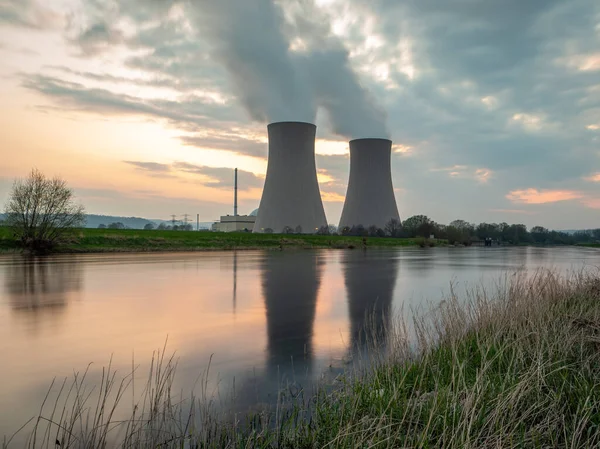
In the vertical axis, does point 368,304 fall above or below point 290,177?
below

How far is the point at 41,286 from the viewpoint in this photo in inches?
362

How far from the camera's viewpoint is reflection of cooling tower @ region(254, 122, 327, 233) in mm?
33000

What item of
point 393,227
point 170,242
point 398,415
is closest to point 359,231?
point 393,227

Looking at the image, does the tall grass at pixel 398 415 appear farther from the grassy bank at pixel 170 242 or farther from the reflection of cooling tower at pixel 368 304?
the grassy bank at pixel 170 242

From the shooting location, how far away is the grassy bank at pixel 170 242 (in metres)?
20.9

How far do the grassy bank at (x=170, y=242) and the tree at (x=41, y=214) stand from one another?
78cm

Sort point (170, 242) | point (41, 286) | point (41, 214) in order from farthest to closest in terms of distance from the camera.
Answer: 1. point (170, 242)
2. point (41, 214)
3. point (41, 286)

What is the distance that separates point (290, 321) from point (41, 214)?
17390mm

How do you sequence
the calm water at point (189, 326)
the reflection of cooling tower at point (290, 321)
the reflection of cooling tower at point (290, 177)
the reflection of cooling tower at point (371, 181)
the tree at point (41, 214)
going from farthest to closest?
1. the reflection of cooling tower at point (371, 181)
2. the reflection of cooling tower at point (290, 177)
3. the tree at point (41, 214)
4. the reflection of cooling tower at point (290, 321)
5. the calm water at point (189, 326)

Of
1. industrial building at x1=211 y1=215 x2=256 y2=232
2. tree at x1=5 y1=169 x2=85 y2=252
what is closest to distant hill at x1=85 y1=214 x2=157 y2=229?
industrial building at x1=211 y1=215 x2=256 y2=232

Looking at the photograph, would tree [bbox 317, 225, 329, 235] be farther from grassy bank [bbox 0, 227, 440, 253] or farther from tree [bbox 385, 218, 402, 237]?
tree [bbox 385, 218, 402, 237]

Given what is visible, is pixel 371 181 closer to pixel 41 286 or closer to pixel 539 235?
pixel 41 286

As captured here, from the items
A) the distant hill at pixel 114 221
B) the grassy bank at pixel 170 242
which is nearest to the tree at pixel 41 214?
the grassy bank at pixel 170 242

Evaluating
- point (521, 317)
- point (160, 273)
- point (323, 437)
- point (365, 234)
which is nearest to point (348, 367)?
point (323, 437)
